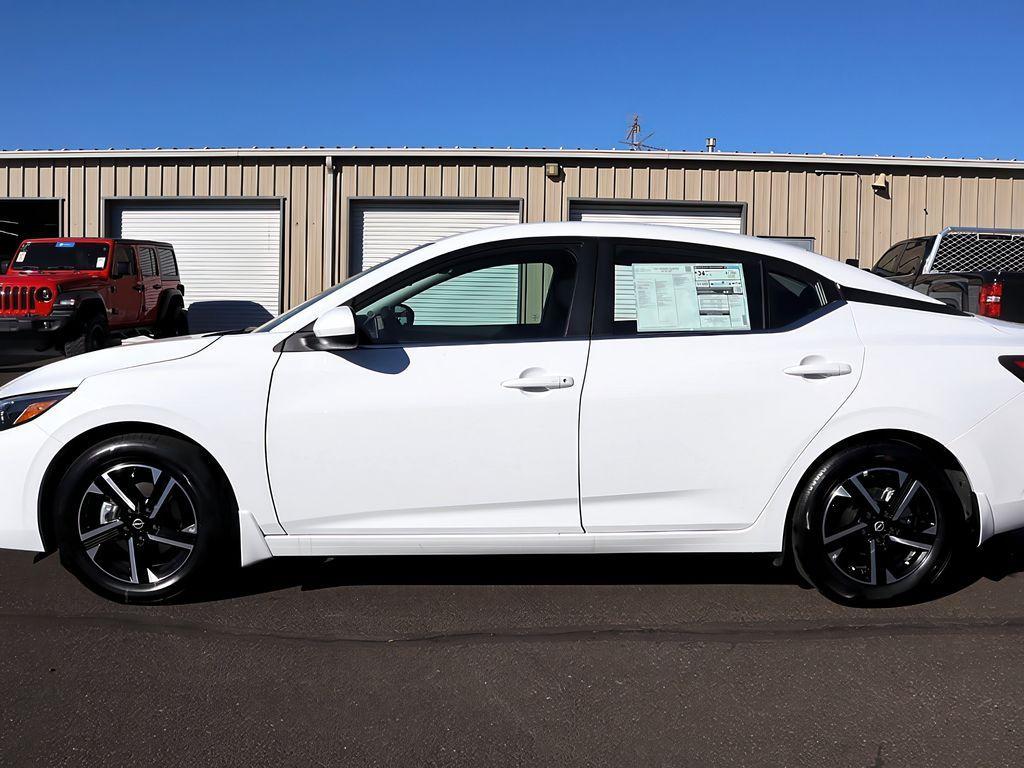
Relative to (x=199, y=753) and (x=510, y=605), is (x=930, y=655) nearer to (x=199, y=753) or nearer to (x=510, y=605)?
(x=510, y=605)

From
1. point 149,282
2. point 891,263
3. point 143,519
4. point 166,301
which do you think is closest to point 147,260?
point 149,282

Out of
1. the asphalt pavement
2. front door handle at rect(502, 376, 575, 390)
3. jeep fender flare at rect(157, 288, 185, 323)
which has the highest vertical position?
jeep fender flare at rect(157, 288, 185, 323)

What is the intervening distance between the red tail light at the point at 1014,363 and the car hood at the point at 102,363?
3.25 m

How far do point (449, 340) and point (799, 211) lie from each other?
14.9 meters

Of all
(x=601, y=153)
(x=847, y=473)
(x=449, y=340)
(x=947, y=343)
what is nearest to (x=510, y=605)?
(x=449, y=340)

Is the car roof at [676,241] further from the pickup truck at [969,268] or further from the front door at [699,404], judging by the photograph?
the pickup truck at [969,268]

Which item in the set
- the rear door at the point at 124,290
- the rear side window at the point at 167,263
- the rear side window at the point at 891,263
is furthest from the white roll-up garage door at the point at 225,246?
the rear side window at the point at 891,263

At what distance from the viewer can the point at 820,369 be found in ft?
12.5

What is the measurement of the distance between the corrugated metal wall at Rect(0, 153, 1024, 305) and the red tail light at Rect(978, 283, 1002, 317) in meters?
7.50

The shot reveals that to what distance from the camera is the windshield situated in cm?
1410

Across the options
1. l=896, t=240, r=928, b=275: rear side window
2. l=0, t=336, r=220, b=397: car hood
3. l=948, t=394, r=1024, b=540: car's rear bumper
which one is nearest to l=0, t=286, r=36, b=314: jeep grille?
l=0, t=336, r=220, b=397: car hood

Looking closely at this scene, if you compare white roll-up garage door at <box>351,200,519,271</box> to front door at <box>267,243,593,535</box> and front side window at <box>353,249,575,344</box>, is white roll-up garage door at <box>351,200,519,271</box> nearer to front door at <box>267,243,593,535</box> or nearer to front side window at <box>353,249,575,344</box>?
front side window at <box>353,249,575,344</box>

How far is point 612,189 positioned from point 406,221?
3.81m

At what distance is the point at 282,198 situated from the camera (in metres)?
17.7
